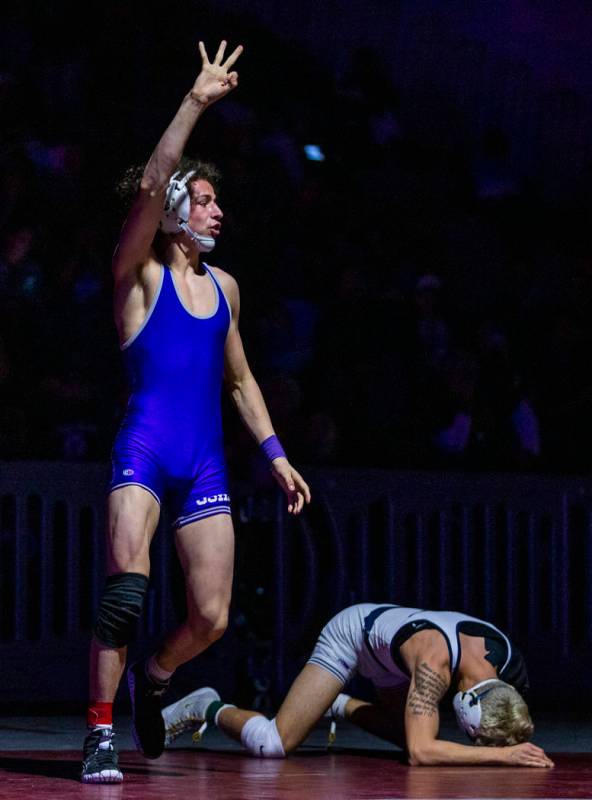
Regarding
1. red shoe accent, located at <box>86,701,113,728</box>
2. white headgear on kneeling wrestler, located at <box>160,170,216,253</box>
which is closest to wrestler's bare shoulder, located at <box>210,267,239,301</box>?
white headgear on kneeling wrestler, located at <box>160,170,216,253</box>

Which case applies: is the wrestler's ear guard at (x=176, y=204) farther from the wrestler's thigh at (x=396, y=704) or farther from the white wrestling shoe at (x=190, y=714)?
the wrestler's thigh at (x=396, y=704)

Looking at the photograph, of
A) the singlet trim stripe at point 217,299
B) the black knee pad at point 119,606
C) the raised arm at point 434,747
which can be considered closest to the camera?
the black knee pad at point 119,606

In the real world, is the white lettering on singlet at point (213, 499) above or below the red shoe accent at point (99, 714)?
above

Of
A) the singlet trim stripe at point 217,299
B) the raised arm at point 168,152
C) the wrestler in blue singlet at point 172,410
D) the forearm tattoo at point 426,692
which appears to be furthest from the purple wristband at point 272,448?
the forearm tattoo at point 426,692

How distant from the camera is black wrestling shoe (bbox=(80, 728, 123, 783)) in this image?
230 inches

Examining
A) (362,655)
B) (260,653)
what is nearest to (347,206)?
(260,653)

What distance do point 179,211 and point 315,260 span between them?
Result: 5515 millimetres

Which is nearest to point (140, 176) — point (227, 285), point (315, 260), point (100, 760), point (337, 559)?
point (227, 285)

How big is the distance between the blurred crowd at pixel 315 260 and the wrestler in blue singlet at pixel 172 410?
3140mm

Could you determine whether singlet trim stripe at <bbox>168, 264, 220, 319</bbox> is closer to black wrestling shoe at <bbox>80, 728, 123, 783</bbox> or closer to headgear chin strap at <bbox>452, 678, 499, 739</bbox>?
black wrestling shoe at <bbox>80, 728, 123, 783</bbox>

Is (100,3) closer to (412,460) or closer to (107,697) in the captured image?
(412,460)

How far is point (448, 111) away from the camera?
571 inches

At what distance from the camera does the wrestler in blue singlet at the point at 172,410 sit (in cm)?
604

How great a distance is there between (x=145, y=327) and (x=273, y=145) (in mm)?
6631
